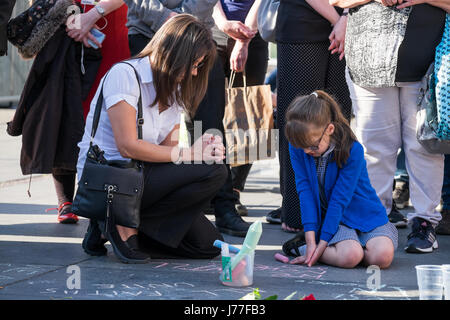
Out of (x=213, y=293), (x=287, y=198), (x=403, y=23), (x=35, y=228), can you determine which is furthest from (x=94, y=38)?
(x=213, y=293)

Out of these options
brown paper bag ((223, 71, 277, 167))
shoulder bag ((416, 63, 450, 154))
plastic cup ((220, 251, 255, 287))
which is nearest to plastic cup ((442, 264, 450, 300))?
plastic cup ((220, 251, 255, 287))

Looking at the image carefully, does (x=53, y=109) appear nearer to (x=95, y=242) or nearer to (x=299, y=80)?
(x=95, y=242)

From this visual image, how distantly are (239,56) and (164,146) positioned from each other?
1505 millimetres

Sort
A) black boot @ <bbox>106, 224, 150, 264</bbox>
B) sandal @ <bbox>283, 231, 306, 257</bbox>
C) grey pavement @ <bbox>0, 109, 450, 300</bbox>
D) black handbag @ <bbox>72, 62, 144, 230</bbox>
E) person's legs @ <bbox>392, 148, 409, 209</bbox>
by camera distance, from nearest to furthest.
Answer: grey pavement @ <bbox>0, 109, 450, 300</bbox> → black handbag @ <bbox>72, 62, 144, 230</bbox> → black boot @ <bbox>106, 224, 150, 264</bbox> → sandal @ <bbox>283, 231, 306, 257</bbox> → person's legs @ <bbox>392, 148, 409, 209</bbox>

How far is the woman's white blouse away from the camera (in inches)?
153

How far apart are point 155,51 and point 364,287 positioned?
1460mm

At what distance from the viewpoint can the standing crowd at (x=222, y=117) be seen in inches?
156

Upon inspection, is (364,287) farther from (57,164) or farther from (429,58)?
(57,164)

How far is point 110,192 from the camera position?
378 centimetres

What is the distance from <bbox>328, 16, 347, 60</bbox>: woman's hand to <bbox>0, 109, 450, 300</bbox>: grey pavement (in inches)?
43.3

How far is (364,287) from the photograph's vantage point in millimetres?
3549

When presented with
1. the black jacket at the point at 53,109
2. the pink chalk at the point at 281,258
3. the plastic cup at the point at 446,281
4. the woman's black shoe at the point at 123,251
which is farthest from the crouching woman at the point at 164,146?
the plastic cup at the point at 446,281

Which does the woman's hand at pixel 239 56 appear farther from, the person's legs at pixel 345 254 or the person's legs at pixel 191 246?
the person's legs at pixel 345 254

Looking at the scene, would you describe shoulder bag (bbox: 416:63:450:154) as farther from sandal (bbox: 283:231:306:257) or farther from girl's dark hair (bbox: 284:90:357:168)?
sandal (bbox: 283:231:306:257)
